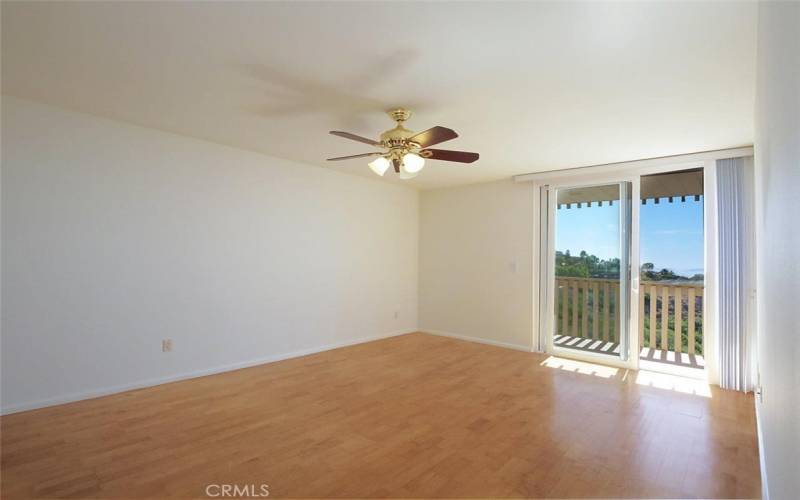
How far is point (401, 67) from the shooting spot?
2320 mm

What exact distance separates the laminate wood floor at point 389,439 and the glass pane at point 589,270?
3.44 ft

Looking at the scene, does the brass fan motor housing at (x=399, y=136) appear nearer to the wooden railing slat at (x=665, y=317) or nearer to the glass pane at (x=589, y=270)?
the glass pane at (x=589, y=270)

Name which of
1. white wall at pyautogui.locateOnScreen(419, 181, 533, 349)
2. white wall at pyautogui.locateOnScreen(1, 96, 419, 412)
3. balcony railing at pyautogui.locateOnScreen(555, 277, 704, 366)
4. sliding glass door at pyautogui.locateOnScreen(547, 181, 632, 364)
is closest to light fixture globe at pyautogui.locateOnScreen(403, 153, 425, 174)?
white wall at pyautogui.locateOnScreen(1, 96, 419, 412)

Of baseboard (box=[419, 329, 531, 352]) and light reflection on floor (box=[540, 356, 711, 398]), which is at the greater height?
baseboard (box=[419, 329, 531, 352])

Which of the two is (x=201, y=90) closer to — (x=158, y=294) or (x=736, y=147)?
(x=158, y=294)

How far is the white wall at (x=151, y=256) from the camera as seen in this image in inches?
117

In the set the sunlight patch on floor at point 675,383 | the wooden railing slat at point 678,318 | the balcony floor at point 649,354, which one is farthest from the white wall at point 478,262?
the wooden railing slat at point 678,318

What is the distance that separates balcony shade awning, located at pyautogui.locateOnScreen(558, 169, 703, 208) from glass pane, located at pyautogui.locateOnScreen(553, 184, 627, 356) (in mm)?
12

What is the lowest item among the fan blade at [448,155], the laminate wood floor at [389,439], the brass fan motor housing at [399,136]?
the laminate wood floor at [389,439]

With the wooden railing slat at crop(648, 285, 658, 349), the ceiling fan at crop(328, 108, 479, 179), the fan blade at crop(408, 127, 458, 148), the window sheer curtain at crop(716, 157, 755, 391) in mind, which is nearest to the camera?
the fan blade at crop(408, 127, 458, 148)

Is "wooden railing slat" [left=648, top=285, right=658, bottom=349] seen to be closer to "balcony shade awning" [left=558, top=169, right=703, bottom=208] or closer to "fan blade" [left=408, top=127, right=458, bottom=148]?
"balcony shade awning" [left=558, top=169, right=703, bottom=208]

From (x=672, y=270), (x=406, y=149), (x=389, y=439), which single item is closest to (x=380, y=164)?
(x=406, y=149)

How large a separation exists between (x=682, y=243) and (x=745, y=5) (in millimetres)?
4021

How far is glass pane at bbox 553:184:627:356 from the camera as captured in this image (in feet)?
15.3
